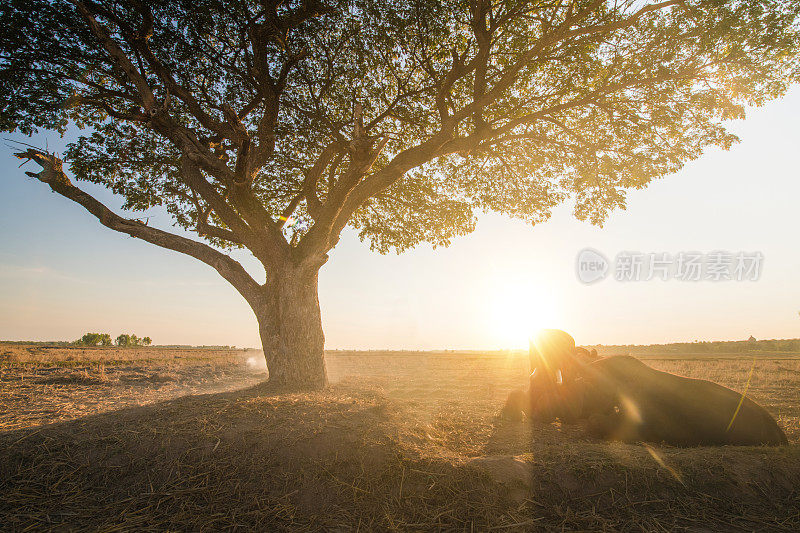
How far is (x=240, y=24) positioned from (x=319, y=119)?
9.59ft

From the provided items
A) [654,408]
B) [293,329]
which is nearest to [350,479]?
[654,408]

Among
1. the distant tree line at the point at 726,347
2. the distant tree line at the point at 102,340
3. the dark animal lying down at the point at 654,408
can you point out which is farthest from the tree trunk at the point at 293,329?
the distant tree line at the point at 102,340

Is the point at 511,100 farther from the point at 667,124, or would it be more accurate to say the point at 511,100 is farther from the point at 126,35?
the point at 126,35

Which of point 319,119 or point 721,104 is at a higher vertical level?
point 319,119

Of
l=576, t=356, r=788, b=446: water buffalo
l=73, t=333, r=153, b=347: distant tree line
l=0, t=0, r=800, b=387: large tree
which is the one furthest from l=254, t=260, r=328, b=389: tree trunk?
l=73, t=333, r=153, b=347: distant tree line

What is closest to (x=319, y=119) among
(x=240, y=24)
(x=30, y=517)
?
(x=240, y=24)

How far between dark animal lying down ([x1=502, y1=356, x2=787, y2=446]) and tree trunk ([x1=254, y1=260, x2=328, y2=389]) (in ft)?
17.7

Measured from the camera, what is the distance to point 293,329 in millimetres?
8742

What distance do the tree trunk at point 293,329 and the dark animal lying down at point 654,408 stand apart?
5398 millimetres

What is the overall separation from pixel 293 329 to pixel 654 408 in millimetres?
7405

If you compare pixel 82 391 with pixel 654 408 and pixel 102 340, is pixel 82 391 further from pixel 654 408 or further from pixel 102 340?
pixel 102 340

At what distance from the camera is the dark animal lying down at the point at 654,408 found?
5.35 m

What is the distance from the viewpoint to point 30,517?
126 inches

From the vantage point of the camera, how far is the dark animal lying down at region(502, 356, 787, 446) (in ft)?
17.5
